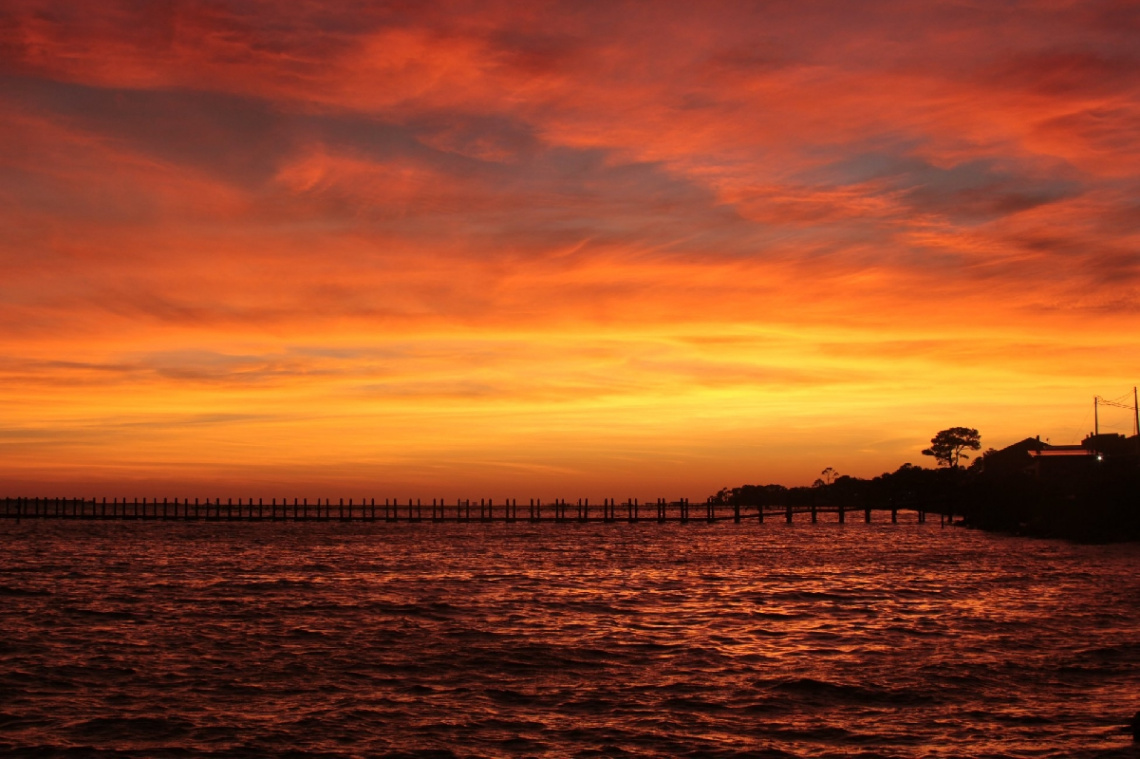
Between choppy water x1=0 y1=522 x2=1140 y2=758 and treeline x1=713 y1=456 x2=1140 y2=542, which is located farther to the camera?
treeline x1=713 y1=456 x2=1140 y2=542

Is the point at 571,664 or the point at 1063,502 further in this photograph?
the point at 1063,502

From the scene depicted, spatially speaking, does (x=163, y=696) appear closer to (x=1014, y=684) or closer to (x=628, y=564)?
(x=1014, y=684)

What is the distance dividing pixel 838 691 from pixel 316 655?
525 inches

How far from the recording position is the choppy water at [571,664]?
58.6 ft

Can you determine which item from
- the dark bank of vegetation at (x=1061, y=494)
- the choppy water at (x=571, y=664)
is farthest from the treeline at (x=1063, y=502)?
the choppy water at (x=571, y=664)

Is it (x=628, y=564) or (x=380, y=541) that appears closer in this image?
(x=628, y=564)

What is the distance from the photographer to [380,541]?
9269cm

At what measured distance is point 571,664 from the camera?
24.8m

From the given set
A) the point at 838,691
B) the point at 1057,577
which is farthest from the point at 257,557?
the point at 838,691

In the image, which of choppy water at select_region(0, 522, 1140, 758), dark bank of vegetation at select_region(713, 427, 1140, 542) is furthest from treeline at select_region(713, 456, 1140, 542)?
choppy water at select_region(0, 522, 1140, 758)

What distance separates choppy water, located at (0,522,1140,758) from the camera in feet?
58.6

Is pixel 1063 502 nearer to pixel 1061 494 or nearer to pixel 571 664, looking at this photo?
pixel 1061 494

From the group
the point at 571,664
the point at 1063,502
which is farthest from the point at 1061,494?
the point at 571,664

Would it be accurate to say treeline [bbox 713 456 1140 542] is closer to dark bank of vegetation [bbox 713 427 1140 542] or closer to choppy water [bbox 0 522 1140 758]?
dark bank of vegetation [bbox 713 427 1140 542]
